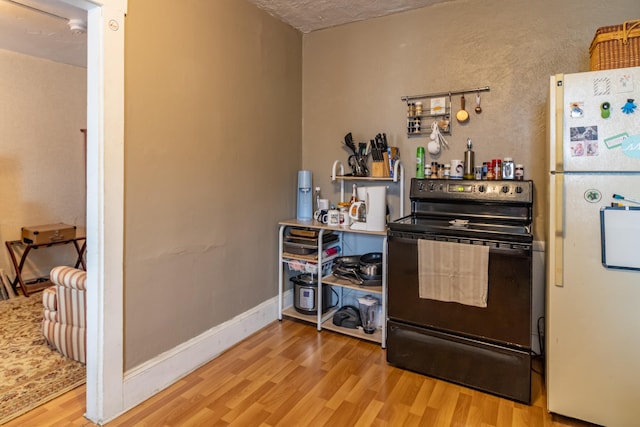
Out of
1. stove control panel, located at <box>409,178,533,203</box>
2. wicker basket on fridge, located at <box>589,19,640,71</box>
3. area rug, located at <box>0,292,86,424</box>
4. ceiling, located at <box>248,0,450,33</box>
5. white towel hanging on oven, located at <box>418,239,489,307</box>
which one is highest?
ceiling, located at <box>248,0,450,33</box>

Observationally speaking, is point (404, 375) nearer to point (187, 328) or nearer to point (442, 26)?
point (187, 328)

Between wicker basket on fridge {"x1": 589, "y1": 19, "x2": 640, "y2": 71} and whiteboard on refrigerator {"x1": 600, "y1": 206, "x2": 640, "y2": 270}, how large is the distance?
0.72 metres

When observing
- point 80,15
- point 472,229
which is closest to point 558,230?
point 472,229

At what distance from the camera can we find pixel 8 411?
1.82m

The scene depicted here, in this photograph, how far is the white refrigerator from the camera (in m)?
1.61

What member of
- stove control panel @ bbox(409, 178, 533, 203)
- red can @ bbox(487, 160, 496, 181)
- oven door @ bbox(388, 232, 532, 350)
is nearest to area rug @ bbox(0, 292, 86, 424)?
oven door @ bbox(388, 232, 532, 350)

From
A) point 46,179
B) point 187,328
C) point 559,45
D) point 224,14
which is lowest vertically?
point 187,328

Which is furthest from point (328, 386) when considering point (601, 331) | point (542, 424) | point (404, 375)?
point (601, 331)

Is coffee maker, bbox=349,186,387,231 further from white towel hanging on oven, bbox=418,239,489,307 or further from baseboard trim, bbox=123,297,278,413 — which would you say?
baseboard trim, bbox=123,297,278,413

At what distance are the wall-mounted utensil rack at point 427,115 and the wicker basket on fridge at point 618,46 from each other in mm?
792

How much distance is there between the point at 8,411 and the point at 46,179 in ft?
10.0

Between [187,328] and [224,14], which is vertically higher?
[224,14]

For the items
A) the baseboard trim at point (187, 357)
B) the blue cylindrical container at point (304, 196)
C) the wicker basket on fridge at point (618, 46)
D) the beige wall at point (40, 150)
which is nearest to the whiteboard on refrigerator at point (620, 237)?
the wicker basket on fridge at point (618, 46)

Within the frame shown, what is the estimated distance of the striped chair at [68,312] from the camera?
223cm
